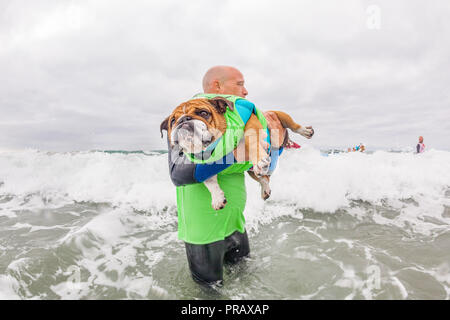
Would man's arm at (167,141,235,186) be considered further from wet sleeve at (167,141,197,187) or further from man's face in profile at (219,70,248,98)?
man's face in profile at (219,70,248,98)

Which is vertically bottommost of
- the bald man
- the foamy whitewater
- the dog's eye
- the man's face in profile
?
the foamy whitewater

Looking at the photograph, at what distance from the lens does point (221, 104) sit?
163 centimetres

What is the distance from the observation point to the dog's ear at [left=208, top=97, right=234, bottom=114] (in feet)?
5.30

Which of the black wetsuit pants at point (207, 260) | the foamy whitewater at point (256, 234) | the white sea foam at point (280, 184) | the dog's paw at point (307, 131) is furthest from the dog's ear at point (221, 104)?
the white sea foam at point (280, 184)

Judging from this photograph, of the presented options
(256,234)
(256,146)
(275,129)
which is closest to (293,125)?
(275,129)

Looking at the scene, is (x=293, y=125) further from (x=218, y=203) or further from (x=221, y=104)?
(x=218, y=203)

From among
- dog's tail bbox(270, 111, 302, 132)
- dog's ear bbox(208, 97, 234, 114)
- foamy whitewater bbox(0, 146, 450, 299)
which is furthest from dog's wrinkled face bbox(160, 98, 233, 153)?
foamy whitewater bbox(0, 146, 450, 299)

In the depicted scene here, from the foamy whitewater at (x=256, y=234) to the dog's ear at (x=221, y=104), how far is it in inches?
66.1

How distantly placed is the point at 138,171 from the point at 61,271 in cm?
599

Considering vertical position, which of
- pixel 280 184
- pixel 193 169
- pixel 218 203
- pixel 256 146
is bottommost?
pixel 280 184

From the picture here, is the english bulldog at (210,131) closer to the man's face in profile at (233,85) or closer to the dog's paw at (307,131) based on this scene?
the man's face in profile at (233,85)

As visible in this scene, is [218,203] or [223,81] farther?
[223,81]

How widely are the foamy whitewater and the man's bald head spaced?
1786mm

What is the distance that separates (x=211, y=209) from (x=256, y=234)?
2658 mm
